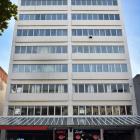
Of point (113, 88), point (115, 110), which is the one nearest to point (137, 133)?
point (115, 110)

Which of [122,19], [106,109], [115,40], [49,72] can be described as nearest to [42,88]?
[49,72]

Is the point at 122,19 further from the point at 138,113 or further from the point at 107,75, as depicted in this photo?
the point at 138,113

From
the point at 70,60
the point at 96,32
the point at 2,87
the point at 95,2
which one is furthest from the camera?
the point at 2,87

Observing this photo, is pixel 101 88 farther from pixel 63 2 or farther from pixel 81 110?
pixel 63 2

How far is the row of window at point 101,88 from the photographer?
3788 centimetres

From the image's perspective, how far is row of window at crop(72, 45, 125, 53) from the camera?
133 feet

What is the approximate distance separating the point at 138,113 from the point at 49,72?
16477mm

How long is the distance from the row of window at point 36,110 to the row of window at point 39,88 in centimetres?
276

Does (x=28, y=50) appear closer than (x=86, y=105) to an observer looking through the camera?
No

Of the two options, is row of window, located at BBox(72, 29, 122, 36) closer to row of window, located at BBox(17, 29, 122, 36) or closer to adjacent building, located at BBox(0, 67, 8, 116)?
row of window, located at BBox(17, 29, 122, 36)

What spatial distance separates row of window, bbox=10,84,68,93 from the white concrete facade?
586mm

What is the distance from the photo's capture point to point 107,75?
127 ft

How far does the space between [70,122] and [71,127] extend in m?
0.82

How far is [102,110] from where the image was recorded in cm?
3681
